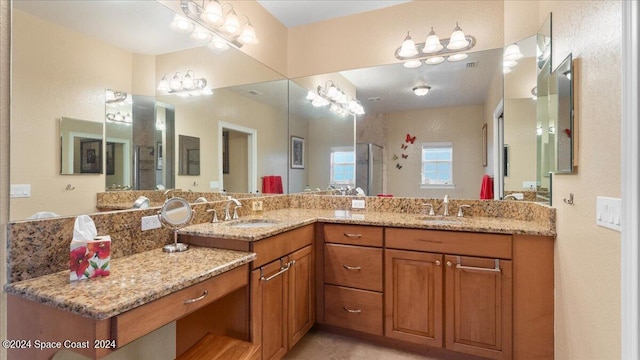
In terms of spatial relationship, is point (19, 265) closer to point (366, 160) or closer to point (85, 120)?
point (85, 120)

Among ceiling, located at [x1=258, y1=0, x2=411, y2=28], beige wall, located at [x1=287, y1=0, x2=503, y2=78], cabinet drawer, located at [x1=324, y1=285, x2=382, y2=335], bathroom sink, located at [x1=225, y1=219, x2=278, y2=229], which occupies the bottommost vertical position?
cabinet drawer, located at [x1=324, y1=285, x2=382, y2=335]

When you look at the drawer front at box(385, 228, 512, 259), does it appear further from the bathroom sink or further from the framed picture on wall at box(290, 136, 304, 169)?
the framed picture on wall at box(290, 136, 304, 169)

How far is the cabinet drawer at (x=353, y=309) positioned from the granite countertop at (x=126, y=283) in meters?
0.95

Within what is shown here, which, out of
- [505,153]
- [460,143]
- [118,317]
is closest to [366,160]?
[460,143]

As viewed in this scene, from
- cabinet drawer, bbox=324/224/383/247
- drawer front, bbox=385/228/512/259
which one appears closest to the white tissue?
cabinet drawer, bbox=324/224/383/247

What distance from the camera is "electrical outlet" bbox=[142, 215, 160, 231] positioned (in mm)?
1584

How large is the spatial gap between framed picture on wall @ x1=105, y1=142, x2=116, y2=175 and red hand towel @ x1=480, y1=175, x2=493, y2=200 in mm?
2513

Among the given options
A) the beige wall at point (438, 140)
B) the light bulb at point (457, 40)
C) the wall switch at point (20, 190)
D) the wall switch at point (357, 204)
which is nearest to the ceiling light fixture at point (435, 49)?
the light bulb at point (457, 40)

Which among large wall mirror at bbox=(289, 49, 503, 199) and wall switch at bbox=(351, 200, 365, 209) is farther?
wall switch at bbox=(351, 200, 365, 209)

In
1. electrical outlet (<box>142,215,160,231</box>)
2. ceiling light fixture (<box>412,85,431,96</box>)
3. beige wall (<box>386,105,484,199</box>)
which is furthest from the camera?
ceiling light fixture (<box>412,85,431,96</box>)

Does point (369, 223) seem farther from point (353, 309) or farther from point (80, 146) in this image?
point (80, 146)

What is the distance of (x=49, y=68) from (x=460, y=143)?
266 cm

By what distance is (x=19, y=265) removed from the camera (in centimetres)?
113

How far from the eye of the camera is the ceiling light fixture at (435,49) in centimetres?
236
